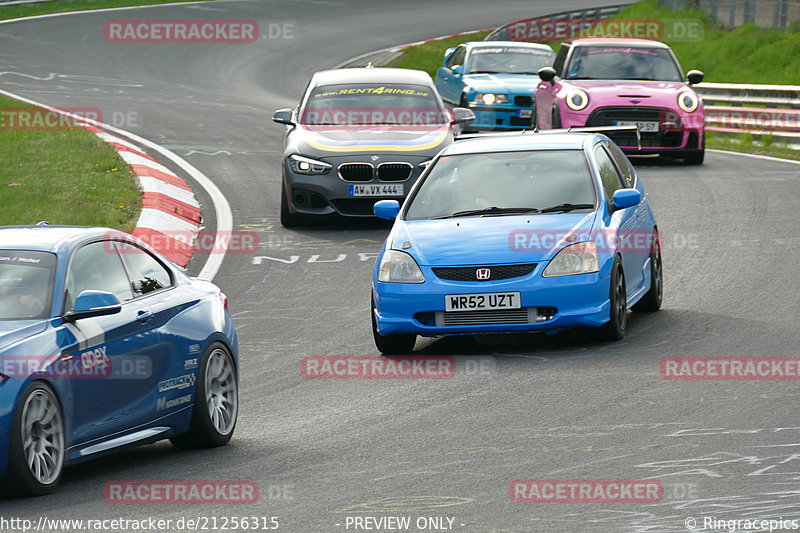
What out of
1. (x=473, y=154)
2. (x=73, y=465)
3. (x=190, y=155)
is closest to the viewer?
(x=73, y=465)

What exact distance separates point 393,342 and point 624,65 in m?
12.6

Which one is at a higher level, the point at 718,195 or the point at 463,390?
the point at 463,390

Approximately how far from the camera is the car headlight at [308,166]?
55.7ft

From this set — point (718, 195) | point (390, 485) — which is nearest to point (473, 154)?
point (390, 485)

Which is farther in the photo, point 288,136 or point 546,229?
point 288,136

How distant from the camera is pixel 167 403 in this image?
807cm

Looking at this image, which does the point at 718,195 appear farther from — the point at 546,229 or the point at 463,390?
the point at 463,390

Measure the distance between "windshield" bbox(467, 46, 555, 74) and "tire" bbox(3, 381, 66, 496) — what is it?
68.3 ft

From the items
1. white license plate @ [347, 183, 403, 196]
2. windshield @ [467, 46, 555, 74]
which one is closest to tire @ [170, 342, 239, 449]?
white license plate @ [347, 183, 403, 196]

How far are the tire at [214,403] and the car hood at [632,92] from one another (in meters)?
13.5

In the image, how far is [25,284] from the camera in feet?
24.9

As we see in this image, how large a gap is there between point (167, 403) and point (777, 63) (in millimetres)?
27624

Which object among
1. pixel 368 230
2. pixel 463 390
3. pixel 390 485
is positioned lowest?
pixel 368 230
